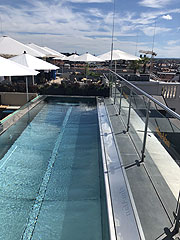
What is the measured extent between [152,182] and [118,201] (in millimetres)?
607

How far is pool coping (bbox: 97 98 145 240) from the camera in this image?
204 cm

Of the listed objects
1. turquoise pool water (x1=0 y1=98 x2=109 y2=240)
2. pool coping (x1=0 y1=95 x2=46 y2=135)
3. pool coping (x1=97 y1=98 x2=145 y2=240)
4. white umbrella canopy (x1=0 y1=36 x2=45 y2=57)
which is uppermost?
white umbrella canopy (x1=0 y1=36 x2=45 y2=57)

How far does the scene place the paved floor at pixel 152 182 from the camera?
2.10m

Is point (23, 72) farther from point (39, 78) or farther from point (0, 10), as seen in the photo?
point (39, 78)

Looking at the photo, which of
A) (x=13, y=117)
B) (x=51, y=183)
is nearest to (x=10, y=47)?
(x=13, y=117)

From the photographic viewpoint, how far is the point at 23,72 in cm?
528

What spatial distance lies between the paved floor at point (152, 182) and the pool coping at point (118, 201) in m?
0.07

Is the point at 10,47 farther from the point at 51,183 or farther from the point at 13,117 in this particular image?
the point at 51,183

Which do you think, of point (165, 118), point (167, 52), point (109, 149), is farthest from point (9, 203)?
point (167, 52)

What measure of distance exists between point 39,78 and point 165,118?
1418 cm

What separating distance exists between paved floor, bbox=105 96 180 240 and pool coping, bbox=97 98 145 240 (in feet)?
0.23

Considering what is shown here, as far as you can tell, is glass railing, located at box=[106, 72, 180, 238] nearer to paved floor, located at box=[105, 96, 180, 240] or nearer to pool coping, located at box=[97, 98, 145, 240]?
paved floor, located at box=[105, 96, 180, 240]

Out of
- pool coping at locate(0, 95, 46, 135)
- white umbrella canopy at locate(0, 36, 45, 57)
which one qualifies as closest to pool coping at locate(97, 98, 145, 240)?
pool coping at locate(0, 95, 46, 135)

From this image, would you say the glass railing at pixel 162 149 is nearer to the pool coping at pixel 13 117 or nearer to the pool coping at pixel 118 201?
the pool coping at pixel 118 201
